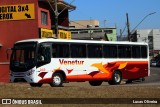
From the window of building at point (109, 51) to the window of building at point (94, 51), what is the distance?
1.63 feet

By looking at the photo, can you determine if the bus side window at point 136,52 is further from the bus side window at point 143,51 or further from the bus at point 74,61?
the bus side window at point 143,51

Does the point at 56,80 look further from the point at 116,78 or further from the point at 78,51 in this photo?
the point at 116,78

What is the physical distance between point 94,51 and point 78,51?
1637 mm

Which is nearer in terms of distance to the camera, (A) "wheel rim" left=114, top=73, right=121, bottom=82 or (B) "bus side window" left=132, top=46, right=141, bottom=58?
(A) "wheel rim" left=114, top=73, right=121, bottom=82

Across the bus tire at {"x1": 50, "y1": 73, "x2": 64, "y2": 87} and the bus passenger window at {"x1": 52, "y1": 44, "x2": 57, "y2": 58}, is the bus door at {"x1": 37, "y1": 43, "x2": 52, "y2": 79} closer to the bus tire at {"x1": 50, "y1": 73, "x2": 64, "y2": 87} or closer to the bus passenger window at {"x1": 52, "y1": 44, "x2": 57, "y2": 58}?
the bus passenger window at {"x1": 52, "y1": 44, "x2": 57, "y2": 58}

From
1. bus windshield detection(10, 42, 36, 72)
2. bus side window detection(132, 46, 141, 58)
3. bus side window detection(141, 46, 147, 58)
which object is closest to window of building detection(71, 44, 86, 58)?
bus windshield detection(10, 42, 36, 72)

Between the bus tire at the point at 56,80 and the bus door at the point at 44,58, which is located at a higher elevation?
the bus door at the point at 44,58

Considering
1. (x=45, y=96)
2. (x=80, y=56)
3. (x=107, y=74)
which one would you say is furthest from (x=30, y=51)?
(x=45, y=96)

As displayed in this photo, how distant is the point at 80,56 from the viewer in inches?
1043

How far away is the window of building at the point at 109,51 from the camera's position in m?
28.7

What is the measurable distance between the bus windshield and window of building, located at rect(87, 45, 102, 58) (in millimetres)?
4426

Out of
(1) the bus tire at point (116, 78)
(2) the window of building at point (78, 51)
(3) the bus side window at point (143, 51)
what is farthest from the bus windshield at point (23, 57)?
(3) the bus side window at point (143, 51)

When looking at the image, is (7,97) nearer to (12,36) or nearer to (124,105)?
(124,105)

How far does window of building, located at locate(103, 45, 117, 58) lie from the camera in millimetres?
28672
